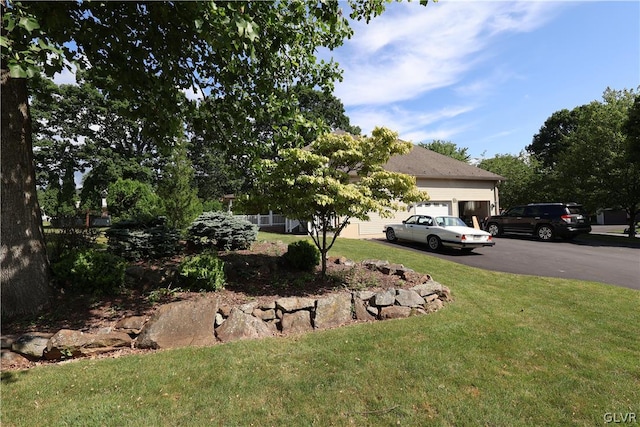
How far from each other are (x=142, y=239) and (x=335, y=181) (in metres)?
4.39

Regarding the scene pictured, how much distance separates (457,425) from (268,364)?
2041 millimetres

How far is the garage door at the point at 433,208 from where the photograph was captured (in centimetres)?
1959

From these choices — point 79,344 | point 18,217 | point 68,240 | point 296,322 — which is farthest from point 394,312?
point 68,240

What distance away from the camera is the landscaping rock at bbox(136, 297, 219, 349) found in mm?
4266

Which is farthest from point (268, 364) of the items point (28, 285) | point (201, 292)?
point (28, 285)

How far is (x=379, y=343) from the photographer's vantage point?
4.30m

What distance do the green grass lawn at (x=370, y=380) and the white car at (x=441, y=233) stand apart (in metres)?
6.33

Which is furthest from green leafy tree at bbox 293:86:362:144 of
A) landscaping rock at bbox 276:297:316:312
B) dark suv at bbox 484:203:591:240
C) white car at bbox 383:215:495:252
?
landscaping rock at bbox 276:297:316:312

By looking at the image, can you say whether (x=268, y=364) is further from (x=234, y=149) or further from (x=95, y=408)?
(x=234, y=149)

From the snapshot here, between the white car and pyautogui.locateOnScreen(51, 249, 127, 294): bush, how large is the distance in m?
10.1

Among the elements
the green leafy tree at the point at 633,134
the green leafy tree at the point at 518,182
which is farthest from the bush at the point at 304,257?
the green leafy tree at the point at 518,182

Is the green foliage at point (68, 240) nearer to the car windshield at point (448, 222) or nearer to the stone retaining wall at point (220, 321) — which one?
the stone retaining wall at point (220, 321)

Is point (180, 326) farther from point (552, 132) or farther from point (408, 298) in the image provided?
point (552, 132)

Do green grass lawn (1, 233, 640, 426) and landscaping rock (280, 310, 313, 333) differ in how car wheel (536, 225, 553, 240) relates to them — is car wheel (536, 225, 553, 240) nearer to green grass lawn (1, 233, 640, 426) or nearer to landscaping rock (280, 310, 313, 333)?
green grass lawn (1, 233, 640, 426)
